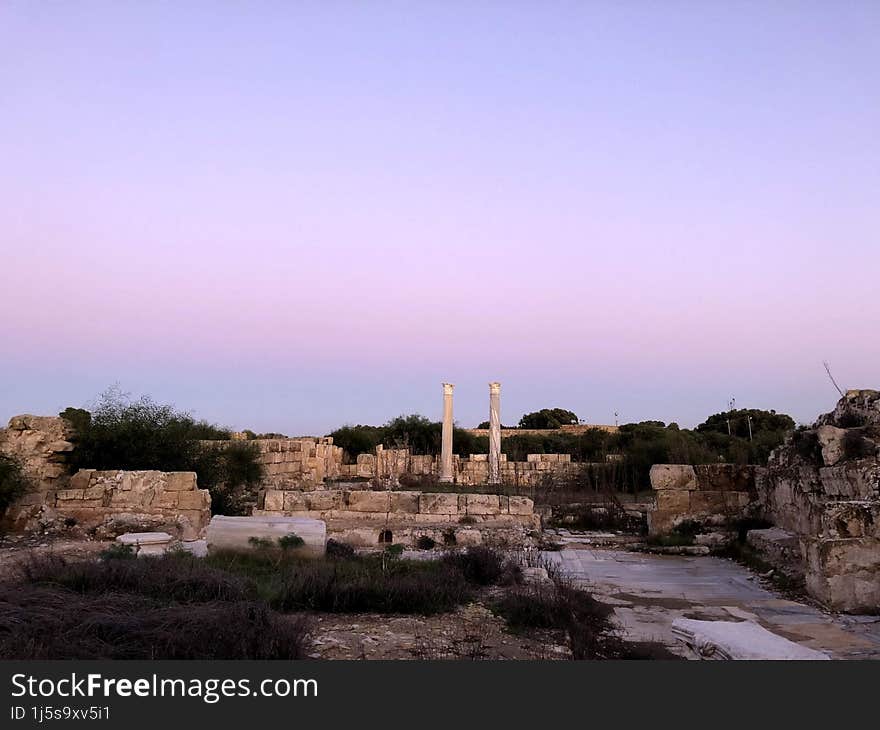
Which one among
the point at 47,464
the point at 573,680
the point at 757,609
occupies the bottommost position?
the point at 757,609

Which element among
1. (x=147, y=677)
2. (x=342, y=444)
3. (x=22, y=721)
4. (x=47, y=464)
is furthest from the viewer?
(x=342, y=444)

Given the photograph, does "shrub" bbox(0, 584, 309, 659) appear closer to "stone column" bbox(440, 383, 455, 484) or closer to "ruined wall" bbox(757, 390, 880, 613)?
"ruined wall" bbox(757, 390, 880, 613)

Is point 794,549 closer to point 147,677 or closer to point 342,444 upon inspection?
point 147,677

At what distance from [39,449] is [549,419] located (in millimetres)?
57546

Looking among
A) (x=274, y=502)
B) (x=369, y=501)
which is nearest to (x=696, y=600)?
(x=369, y=501)

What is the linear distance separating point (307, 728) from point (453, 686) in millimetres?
764

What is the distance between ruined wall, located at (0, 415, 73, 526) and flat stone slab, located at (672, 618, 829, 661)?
1005 cm

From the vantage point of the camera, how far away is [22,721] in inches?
127

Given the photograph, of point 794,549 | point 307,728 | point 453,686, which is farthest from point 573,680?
→ point 794,549

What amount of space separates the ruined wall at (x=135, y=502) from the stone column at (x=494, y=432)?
14.3 m

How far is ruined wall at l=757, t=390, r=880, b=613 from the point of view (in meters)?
6.41

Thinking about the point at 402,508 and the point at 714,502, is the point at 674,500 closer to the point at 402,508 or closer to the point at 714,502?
the point at 714,502

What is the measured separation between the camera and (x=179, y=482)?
11477 millimetres

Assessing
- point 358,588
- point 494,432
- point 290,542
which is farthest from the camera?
point 494,432
